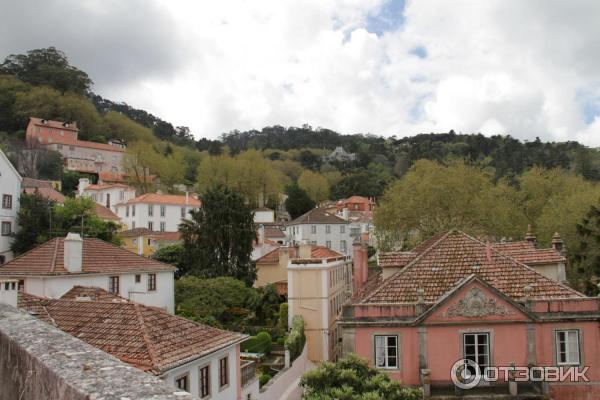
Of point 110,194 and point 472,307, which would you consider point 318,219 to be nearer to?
point 110,194

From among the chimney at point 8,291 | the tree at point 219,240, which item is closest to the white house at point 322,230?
the tree at point 219,240

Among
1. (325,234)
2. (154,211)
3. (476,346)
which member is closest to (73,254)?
(476,346)

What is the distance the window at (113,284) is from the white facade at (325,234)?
42297 mm

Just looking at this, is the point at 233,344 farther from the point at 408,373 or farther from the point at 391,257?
the point at 391,257

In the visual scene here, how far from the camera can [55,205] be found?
1590 inches

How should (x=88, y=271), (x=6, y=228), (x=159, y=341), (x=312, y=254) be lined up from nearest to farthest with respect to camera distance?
(x=159, y=341)
(x=88, y=271)
(x=6, y=228)
(x=312, y=254)

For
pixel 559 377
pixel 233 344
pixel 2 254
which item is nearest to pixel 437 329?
pixel 559 377

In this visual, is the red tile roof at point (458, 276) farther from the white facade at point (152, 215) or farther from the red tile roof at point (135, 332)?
the white facade at point (152, 215)

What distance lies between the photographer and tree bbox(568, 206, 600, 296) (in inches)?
1243

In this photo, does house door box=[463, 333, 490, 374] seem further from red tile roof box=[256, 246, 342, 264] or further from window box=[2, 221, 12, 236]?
window box=[2, 221, 12, 236]

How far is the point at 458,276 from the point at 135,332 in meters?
11.2

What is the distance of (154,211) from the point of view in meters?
64.0

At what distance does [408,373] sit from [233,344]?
5.82 m

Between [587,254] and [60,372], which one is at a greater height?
[60,372]
